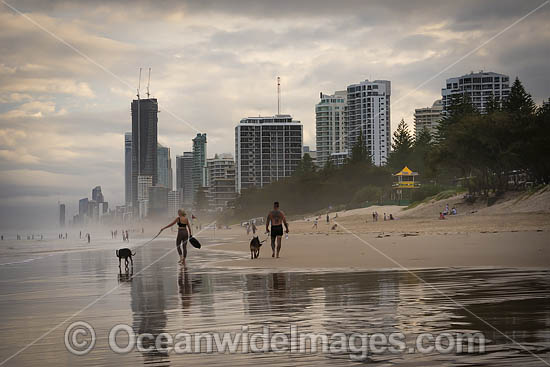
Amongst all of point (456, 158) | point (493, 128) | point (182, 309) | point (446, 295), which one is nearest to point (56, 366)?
point (182, 309)

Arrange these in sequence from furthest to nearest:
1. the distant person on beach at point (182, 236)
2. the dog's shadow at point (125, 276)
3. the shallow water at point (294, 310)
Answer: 1. the distant person on beach at point (182, 236)
2. the dog's shadow at point (125, 276)
3. the shallow water at point (294, 310)

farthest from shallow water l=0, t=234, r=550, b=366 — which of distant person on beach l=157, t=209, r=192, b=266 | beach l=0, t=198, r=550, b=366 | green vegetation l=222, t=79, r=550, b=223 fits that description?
green vegetation l=222, t=79, r=550, b=223

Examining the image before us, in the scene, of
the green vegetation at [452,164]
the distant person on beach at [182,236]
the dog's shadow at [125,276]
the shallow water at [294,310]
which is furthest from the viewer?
the green vegetation at [452,164]

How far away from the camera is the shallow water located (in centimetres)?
634

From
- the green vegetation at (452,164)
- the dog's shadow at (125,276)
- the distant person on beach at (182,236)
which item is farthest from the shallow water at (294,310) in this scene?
the green vegetation at (452,164)

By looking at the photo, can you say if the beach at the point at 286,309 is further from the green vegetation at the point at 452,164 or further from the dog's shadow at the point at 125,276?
the green vegetation at the point at 452,164

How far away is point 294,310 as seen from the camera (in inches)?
367

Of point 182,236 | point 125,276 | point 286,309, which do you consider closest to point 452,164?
point 182,236

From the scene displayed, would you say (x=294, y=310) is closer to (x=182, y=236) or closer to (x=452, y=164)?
(x=182, y=236)

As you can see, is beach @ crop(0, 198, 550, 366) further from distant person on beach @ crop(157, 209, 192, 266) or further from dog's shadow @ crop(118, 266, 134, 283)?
distant person on beach @ crop(157, 209, 192, 266)

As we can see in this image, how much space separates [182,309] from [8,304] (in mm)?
3635

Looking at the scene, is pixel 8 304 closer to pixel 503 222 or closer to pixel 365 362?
pixel 365 362

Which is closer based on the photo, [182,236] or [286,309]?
[286,309]

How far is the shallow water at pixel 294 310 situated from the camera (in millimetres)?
6336
